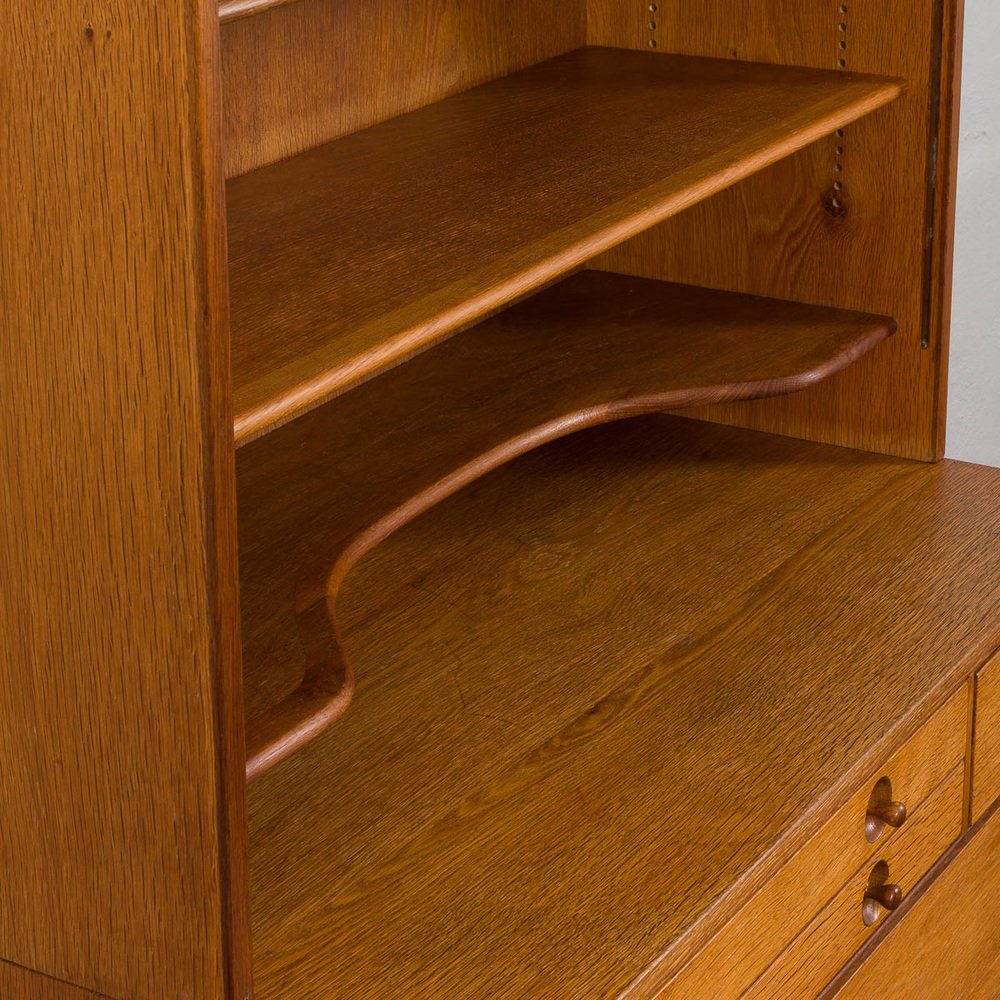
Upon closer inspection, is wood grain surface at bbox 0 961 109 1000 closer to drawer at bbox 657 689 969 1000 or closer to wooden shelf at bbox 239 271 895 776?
wooden shelf at bbox 239 271 895 776

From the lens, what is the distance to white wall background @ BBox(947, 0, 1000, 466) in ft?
9.32

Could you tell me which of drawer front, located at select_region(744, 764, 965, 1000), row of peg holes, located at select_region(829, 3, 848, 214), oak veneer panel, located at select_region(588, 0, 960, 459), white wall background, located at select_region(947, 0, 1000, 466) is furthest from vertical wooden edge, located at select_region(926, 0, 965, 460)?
white wall background, located at select_region(947, 0, 1000, 466)

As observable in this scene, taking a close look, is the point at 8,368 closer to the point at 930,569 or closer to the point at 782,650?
the point at 782,650

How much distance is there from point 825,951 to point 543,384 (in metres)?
0.63

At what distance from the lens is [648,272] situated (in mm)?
2070

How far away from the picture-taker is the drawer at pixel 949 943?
156 cm

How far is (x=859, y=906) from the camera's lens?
1506 mm

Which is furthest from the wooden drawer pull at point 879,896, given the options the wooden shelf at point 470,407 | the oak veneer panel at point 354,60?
the oak veneer panel at point 354,60

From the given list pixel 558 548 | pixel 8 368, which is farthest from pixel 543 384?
pixel 8 368

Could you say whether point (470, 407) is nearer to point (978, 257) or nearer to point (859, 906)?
point (859, 906)

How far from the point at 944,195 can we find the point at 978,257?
120cm

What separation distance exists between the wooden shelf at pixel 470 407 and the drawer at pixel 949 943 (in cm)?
53

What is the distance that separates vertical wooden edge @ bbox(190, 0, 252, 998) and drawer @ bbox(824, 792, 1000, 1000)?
683 millimetres

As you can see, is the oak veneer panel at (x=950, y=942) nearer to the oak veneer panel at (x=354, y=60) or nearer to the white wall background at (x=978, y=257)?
the oak veneer panel at (x=354, y=60)
